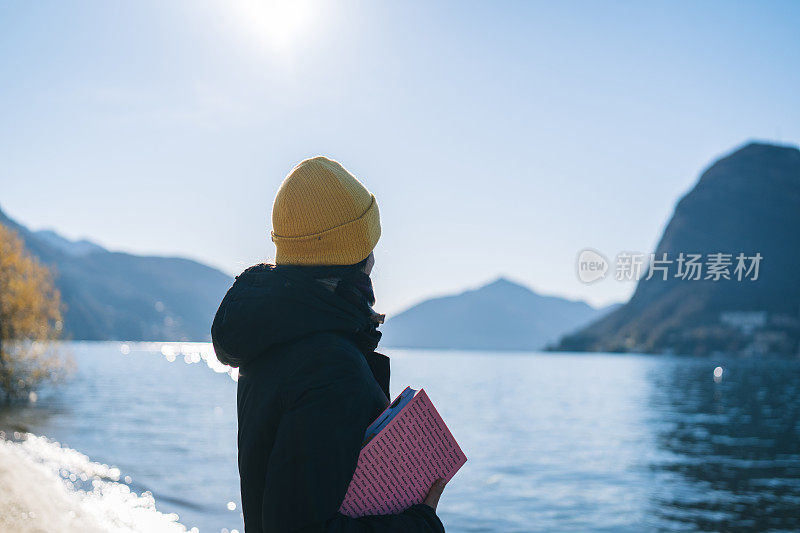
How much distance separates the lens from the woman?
5.88 feet

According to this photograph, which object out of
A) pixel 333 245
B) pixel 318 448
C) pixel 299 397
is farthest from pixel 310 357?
pixel 333 245

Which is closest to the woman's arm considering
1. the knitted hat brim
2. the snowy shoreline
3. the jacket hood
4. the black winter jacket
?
the black winter jacket

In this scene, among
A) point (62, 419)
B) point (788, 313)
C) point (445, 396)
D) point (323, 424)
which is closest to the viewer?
point (323, 424)

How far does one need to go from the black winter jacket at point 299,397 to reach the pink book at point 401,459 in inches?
1.7

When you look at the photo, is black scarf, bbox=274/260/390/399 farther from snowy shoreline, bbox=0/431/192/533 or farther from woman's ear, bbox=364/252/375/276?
snowy shoreline, bbox=0/431/192/533

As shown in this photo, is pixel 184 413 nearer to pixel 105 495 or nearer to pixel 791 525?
pixel 105 495

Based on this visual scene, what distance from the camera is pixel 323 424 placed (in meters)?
1.79

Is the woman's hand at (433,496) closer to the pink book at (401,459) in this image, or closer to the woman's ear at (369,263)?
the pink book at (401,459)

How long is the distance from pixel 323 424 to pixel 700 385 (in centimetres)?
10297

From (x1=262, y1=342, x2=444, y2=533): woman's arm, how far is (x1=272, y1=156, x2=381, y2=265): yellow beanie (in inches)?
14.8

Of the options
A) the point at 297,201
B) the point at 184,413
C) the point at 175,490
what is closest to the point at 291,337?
the point at 297,201

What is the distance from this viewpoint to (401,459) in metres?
1.99

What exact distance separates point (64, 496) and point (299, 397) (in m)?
11.3

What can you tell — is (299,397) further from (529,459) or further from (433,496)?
(529,459)
